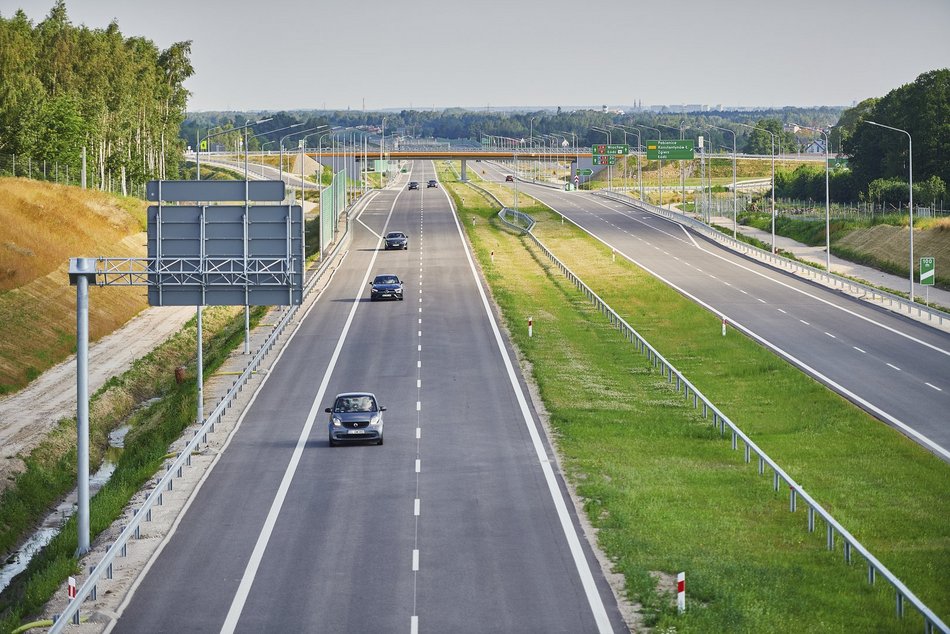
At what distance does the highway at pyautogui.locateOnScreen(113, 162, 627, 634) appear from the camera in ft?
81.0

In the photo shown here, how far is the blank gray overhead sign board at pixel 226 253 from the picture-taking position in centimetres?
3516

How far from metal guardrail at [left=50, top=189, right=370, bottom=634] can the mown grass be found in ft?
34.7

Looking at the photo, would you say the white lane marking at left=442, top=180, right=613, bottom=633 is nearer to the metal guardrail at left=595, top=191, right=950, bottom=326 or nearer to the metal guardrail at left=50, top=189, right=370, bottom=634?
the metal guardrail at left=50, top=189, right=370, bottom=634

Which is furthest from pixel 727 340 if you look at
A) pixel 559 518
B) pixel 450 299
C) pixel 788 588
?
pixel 788 588

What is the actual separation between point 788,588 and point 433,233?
95.3 metres

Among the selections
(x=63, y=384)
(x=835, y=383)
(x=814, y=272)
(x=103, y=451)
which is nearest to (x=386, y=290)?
(x=63, y=384)

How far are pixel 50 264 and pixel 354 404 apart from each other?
1956 inches

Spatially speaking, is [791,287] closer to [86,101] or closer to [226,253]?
[226,253]

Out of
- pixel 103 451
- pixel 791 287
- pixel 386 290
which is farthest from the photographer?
pixel 791 287

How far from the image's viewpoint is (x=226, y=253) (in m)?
35.9

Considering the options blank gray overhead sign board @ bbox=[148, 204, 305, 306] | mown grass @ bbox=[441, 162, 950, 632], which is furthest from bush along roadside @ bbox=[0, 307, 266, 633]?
mown grass @ bbox=[441, 162, 950, 632]

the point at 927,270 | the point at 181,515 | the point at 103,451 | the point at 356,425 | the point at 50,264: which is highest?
the point at 50,264

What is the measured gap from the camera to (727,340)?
62656mm

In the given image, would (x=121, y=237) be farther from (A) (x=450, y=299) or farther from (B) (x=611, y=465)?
(B) (x=611, y=465)
